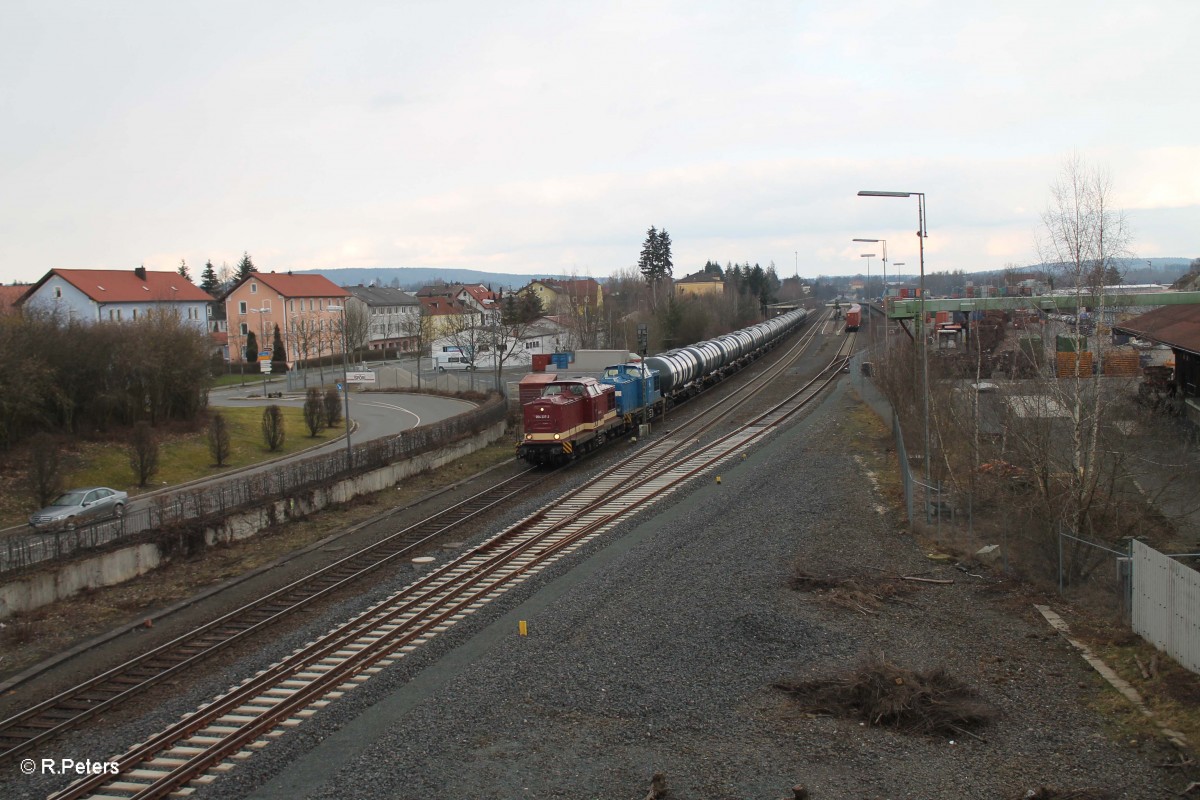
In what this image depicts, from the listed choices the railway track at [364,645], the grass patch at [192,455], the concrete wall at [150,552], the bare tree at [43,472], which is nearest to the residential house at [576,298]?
the grass patch at [192,455]

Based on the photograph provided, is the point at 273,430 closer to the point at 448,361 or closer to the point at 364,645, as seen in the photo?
the point at 364,645

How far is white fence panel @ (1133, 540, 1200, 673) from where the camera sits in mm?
12656

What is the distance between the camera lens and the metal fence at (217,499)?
19.3m

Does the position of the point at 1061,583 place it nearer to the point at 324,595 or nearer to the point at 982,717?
the point at 982,717

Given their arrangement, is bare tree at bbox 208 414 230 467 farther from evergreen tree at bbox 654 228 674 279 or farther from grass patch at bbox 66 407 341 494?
evergreen tree at bbox 654 228 674 279

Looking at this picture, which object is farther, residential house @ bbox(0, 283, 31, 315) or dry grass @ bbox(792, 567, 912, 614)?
residential house @ bbox(0, 283, 31, 315)

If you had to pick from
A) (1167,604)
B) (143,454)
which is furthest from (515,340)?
(1167,604)

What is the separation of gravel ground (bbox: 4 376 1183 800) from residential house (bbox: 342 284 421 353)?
93.6m

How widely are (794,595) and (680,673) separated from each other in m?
4.52

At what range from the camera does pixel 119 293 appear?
75062 millimetres

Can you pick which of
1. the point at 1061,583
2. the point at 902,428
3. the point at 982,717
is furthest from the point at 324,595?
the point at 902,428

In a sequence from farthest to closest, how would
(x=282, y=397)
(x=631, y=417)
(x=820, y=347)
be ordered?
(x=820, y=347), (x=282, y=397), (x=631, y=417)

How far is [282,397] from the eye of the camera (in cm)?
6631

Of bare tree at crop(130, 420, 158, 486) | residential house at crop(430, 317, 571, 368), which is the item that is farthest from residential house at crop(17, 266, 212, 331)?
bare tree at crop(130, 420, 158, 486)
